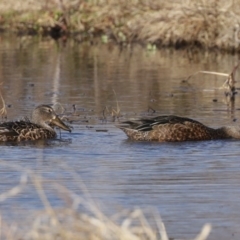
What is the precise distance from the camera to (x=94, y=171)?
388 inches

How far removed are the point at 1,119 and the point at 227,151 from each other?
369 centimetres

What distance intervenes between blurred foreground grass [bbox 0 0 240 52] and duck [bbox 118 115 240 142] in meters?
12.0

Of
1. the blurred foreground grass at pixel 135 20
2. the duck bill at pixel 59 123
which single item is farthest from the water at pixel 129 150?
the blurred foreground grass at pixel 135 20

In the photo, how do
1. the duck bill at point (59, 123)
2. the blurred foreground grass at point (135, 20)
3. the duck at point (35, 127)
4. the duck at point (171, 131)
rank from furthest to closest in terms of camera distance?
1. the blurred foreground grass at point (135, 20)
2. the duck bill at point (59, 123)
3. the duck at point (171, 131)
4. the duck at point (35, 127)

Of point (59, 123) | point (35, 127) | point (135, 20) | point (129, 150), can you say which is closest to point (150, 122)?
point (129, 150)

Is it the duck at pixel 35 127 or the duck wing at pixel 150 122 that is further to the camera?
the duck wing at pixel 150 122

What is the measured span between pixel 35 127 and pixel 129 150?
143 cm

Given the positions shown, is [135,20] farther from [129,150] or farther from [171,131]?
[129,150]

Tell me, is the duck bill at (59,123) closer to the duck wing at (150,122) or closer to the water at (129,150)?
the water at (129,150)

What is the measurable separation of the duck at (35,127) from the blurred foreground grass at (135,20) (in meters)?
12.0

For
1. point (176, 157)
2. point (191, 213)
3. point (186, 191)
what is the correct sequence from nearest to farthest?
point (191, 213) < point (186, 191) < point (176, 157)

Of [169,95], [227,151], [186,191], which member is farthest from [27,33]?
[186,191]

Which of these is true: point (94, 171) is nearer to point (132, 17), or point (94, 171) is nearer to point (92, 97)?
point (92, 97)

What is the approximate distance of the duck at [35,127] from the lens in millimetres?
11812
